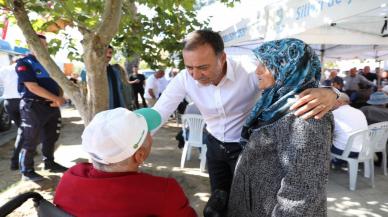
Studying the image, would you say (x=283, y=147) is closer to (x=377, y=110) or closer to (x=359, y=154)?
(x=359, y=154)

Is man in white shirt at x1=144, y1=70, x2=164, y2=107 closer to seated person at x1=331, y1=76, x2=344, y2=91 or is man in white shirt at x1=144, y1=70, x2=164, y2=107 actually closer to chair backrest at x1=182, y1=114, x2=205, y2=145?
seated person at x1=331, y1=76, x2=344, y2=91

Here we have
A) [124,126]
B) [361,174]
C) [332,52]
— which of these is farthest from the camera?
[332,52]

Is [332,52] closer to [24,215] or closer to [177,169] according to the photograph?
[177,169]

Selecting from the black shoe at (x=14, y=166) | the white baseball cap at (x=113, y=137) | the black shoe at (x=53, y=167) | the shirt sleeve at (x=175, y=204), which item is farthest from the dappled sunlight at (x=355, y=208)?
the black shoe at (x=14, y=166)

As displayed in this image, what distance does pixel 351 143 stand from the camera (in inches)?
181

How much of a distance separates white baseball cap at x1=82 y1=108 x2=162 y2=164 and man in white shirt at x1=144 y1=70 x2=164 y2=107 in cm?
922

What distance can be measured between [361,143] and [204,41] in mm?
3398

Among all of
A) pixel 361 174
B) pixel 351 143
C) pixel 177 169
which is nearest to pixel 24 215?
pixel 177 169

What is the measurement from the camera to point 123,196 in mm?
1331

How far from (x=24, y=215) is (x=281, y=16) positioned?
3975mm

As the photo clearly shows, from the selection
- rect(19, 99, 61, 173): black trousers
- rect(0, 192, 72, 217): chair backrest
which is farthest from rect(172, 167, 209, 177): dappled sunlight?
rect(0, 192, 72, 217): chair backrest

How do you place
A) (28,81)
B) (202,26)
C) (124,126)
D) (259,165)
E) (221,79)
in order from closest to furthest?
(124,126), (259,165), (221,79), (28,81), (202,26)

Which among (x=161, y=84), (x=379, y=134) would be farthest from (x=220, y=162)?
(x=161, y=84)

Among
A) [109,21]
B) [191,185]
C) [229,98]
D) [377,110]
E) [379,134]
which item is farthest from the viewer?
[377,110]
